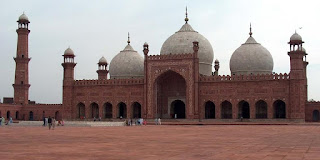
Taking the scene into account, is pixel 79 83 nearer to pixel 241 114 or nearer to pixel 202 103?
pixel 202 103

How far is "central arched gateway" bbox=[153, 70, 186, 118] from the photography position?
33531 millimetres

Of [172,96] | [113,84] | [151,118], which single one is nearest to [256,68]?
[172,96]

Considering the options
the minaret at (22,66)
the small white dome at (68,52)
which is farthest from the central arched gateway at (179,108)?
the minaret at (22,66)

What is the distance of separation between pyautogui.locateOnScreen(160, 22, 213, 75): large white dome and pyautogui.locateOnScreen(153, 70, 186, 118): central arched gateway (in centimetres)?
189

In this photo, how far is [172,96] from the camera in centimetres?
3388

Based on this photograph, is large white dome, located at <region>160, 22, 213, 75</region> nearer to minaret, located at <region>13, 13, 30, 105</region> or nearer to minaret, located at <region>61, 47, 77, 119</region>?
minaret, located at <region>61, 47, 77, 119</region>

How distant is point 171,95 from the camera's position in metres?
33.9

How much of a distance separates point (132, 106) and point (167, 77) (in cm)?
343

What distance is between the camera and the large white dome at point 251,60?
3347 centimetres

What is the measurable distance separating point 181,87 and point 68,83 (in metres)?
9.06

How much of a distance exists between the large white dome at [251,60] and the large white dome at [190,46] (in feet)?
6.26

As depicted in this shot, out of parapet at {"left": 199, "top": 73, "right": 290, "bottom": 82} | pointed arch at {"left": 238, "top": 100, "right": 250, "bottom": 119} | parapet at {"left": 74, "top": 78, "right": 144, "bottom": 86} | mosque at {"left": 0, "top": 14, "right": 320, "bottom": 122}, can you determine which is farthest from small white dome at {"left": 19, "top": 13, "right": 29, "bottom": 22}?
pointed arch at {"left": 238, "top": 100, "right": 250, "bottom": 119}

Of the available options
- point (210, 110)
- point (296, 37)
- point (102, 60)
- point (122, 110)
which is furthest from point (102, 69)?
point (296, 37)

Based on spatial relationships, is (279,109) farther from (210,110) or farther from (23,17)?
(23,17)
